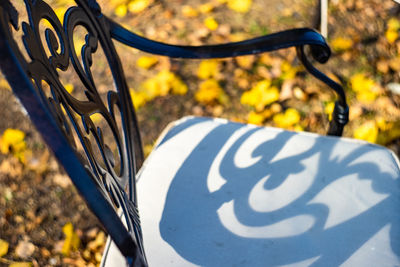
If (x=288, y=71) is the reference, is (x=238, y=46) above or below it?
above

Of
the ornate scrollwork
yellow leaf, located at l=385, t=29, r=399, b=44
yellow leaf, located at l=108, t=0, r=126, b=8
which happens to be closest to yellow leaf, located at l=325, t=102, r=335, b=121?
yellow leaf, located at l=385, t=29, r=399, b=44

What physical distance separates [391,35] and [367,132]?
663 millimetres

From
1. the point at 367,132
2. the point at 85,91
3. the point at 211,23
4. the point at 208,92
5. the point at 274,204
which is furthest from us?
the point at 211,23

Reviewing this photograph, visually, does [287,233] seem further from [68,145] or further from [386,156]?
[68,145]

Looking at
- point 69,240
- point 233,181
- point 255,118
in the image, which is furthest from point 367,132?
point 69,240

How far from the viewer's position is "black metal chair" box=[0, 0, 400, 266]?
0.78 metres

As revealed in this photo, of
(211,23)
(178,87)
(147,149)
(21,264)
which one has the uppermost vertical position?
(211,23)

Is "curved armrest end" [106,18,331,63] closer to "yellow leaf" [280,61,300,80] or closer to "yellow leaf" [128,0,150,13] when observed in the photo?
"yellow leaf" [280,61,300,80]

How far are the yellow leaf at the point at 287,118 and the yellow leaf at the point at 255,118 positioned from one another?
2.3 inches

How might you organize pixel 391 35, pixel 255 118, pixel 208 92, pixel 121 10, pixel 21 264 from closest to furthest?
1. pixel 21 264
2. pixel 255 118
3. pixel 208 92
4. pixel 391 35
5. pixel 121 10

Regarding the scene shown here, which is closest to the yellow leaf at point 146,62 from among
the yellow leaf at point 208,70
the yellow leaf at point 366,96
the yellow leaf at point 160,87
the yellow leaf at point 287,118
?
the yellow leaf at point 160,87

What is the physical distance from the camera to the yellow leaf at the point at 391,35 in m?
2.09

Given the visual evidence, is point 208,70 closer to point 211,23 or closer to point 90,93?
point 211,23

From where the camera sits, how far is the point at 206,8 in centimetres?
237
